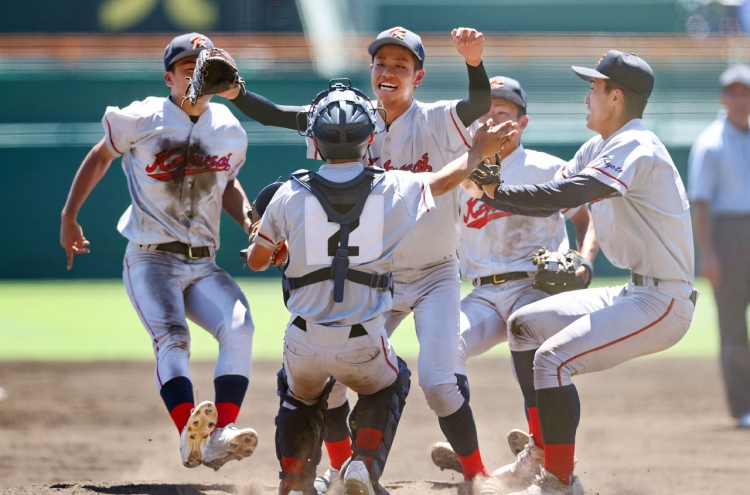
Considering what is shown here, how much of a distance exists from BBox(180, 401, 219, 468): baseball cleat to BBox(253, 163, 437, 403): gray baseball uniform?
2.03ft

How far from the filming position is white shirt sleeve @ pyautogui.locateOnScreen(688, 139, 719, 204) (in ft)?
20.2

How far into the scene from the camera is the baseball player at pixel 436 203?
3.89 meters

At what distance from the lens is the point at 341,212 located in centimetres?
328

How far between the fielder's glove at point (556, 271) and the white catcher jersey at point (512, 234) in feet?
0.43

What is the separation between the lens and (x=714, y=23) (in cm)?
1995

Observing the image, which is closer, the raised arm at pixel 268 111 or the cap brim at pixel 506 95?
the raised arm at pixel 268 111

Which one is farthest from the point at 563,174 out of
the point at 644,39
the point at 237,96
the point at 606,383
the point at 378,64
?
the point at 644,39

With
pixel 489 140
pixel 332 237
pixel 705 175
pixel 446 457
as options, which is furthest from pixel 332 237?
pixel 705 175

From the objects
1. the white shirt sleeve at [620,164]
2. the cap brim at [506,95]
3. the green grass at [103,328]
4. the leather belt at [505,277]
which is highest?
the cap brim at [506,95]

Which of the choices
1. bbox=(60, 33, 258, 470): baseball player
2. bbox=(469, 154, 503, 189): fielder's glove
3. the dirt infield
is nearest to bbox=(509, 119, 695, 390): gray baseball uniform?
bbox=(469, 154, 503, 189): fielder's glove

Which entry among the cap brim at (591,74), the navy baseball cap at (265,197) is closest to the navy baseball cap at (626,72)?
the cap brim at (591,74)

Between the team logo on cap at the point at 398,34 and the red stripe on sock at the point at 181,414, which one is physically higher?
the team logo on cap at the point at 398,34

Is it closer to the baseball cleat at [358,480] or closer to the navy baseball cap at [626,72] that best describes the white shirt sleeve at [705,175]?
the navy baseball cap at [626,72]

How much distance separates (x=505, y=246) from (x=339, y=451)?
53.4 inches
